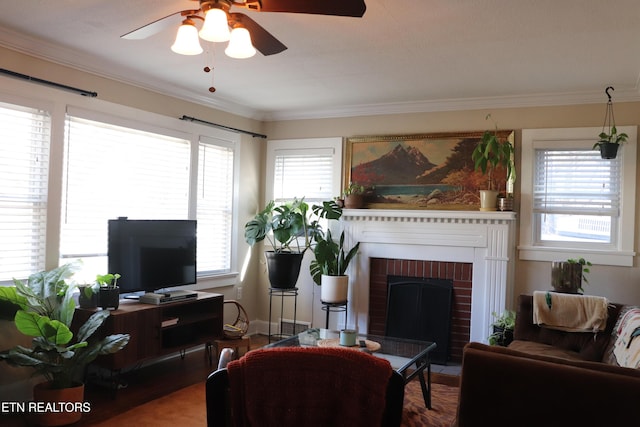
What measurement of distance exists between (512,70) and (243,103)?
257 cm

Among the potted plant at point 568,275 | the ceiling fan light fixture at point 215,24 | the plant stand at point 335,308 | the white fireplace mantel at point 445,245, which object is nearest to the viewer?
the ceiling fan light fixture at point 215,24

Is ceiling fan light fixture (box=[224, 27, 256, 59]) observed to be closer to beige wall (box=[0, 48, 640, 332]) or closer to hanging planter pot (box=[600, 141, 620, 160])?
beige wall (box=[0, 48, 640, 332])

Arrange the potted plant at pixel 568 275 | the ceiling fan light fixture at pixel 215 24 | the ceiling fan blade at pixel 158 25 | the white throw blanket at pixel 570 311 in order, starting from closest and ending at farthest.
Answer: the ceiling fan light fixture at pixel 215 24, the ceiling fan blade at pixel 158 25, the white throw blanket at pixel 570 311, the potted plant at pixel 568 275

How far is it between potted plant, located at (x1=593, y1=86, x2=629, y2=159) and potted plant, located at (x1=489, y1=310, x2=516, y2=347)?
1463mm

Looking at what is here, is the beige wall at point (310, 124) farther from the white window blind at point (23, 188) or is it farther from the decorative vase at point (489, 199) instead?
the decorative vase at point (489, 199)

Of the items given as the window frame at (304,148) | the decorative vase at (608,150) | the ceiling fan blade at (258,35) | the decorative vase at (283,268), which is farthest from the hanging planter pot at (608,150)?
the ceiling fan blade at (258,35)

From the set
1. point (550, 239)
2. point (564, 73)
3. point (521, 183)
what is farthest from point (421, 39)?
point (550, 239)

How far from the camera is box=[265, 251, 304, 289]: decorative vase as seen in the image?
488 cm

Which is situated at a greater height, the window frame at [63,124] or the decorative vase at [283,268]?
the window frame at [63,124]

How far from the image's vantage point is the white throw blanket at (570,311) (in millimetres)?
3512

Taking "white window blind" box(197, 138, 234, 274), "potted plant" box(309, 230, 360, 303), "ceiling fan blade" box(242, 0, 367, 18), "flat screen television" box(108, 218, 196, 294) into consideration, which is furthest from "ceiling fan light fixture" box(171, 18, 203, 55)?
"potted plant" box(309, 230, 360, 303)

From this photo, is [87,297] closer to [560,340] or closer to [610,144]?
[560,340]

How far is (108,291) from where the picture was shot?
349 cm

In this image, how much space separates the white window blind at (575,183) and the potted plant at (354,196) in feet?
5.12
